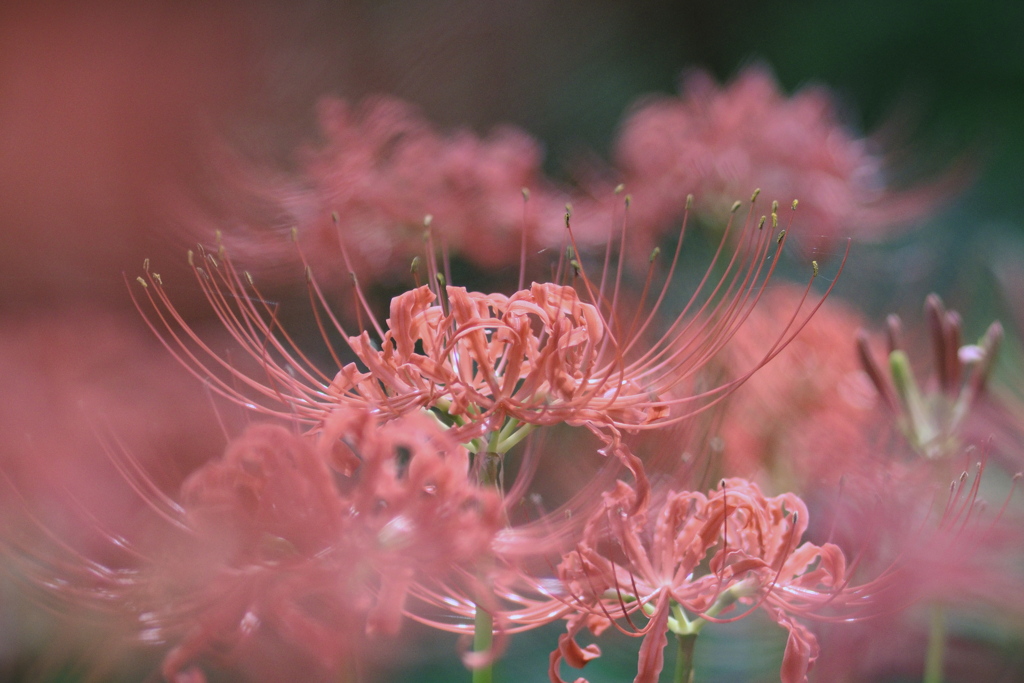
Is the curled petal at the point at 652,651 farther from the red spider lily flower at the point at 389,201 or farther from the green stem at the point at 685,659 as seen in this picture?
the red spider lily flower at the point at 389,201

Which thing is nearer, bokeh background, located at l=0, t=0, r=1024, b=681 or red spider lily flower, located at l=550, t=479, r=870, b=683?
red spider lily flower, located at l=550, t=479, r=870, b=683

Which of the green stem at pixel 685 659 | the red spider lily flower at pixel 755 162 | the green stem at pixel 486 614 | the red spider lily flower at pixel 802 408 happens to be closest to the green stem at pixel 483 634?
the green stem at pixel 486 614

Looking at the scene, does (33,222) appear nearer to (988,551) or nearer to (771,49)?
(988,551)

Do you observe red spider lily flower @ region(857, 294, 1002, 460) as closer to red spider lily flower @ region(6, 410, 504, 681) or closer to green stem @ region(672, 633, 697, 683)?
green stem @ region(672, 633, 697, 683)

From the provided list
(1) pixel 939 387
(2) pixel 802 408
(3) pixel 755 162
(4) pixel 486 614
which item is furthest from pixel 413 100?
(4) pixel 486 614

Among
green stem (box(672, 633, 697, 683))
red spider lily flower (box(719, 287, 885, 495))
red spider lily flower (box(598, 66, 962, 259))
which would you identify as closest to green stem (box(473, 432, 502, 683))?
green stem (box(672, 633, 697, 683))

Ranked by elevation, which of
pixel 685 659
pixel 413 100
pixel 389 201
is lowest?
pixel 685 659

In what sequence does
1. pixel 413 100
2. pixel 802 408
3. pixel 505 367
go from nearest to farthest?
pixel 505 367
pixel 802 408
pixel 413 100

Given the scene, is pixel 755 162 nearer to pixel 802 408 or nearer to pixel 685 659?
pixel 802 408
